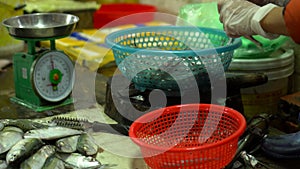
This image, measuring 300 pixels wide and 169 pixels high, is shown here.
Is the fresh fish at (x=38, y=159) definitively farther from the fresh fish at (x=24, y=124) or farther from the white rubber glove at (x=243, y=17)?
the white rubber glove at (x=243, y=17)

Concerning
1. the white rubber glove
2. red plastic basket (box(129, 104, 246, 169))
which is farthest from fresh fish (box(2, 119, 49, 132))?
the white rubber glove

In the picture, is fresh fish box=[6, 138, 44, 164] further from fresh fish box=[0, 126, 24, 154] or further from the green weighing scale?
the green weighing scale

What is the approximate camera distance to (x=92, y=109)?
1920 millimetres

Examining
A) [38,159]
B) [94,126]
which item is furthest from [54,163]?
[94,126]

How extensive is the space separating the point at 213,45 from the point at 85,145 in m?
0.73

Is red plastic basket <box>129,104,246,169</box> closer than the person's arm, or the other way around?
red plastic basket <box>129,104,246,169</box>

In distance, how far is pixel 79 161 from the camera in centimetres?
140

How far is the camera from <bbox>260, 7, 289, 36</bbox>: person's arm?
1.29 meters

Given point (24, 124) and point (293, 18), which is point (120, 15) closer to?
point (24, 124)

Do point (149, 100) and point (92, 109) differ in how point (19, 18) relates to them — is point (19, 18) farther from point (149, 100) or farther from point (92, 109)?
point (149, 100)

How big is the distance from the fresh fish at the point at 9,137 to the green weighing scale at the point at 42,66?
405 mm

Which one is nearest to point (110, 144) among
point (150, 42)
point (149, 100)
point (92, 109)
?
point (149, 100)

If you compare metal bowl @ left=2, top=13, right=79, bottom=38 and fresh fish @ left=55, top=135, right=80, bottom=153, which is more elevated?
metal bowl @ left=2, top=13, right=79, bottom=38

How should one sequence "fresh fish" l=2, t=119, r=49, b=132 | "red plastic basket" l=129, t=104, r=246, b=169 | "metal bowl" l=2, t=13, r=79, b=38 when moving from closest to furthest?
"red plastic basket" l=129, t=104, r=246, b=169 → "fresh fish" l=2, t=119, r=49, b=132 → "metal bowl" l=2, t=13, r=79, b=38
